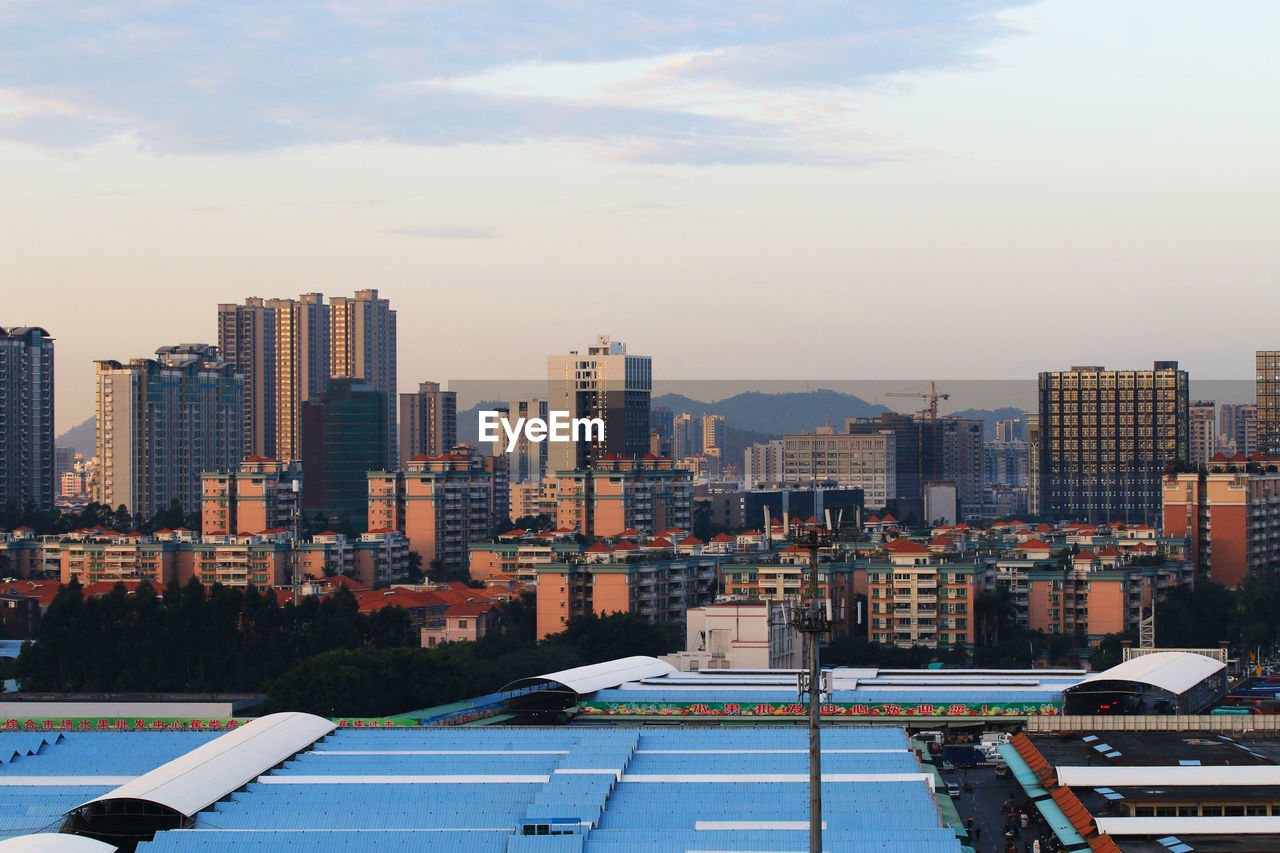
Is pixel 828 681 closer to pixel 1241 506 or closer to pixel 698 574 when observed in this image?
pixel 698 574

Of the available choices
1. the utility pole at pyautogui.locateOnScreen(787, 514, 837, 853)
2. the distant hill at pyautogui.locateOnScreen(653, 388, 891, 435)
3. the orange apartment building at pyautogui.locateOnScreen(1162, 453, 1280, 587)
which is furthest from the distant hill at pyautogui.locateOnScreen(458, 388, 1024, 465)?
the utility pole at pyautogui.locateOnScreen(787, 514, 837, 853)

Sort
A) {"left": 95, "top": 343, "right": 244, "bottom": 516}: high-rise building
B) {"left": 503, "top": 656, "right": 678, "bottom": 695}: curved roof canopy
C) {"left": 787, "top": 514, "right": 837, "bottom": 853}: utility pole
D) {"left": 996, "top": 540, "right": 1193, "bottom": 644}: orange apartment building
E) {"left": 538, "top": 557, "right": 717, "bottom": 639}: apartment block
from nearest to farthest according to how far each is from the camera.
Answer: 1. {"left": 787, "top": 514, "right": 837, "bottom": 853}: utility pole
2. {"left": 503, "top": 656, "right": 678, "bottom": 695}: curved roof canopy
3. {"left": 996, "top": 540, "right": 1193, "bottom": 644}: orange apartment building
4. {"left": 538, "top": 557, "right": 717, "bottom": 639}: apartment block
5. {"left": 95, "top": 343, "right": 244, "bottom": 516}: high-rise building

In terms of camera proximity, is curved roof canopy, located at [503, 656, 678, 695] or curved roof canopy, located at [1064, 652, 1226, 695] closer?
curved roof canopy, located at [1064, 652, 1226, 695]

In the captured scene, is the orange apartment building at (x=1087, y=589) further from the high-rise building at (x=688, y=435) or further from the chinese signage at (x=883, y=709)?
the high-rise building at (x=688, y=435)

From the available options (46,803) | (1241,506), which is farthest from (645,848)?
(1241,506)

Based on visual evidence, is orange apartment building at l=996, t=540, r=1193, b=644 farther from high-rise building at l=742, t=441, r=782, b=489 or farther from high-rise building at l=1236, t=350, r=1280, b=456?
high-rise building at l=742, t=441, r=782, b=489
